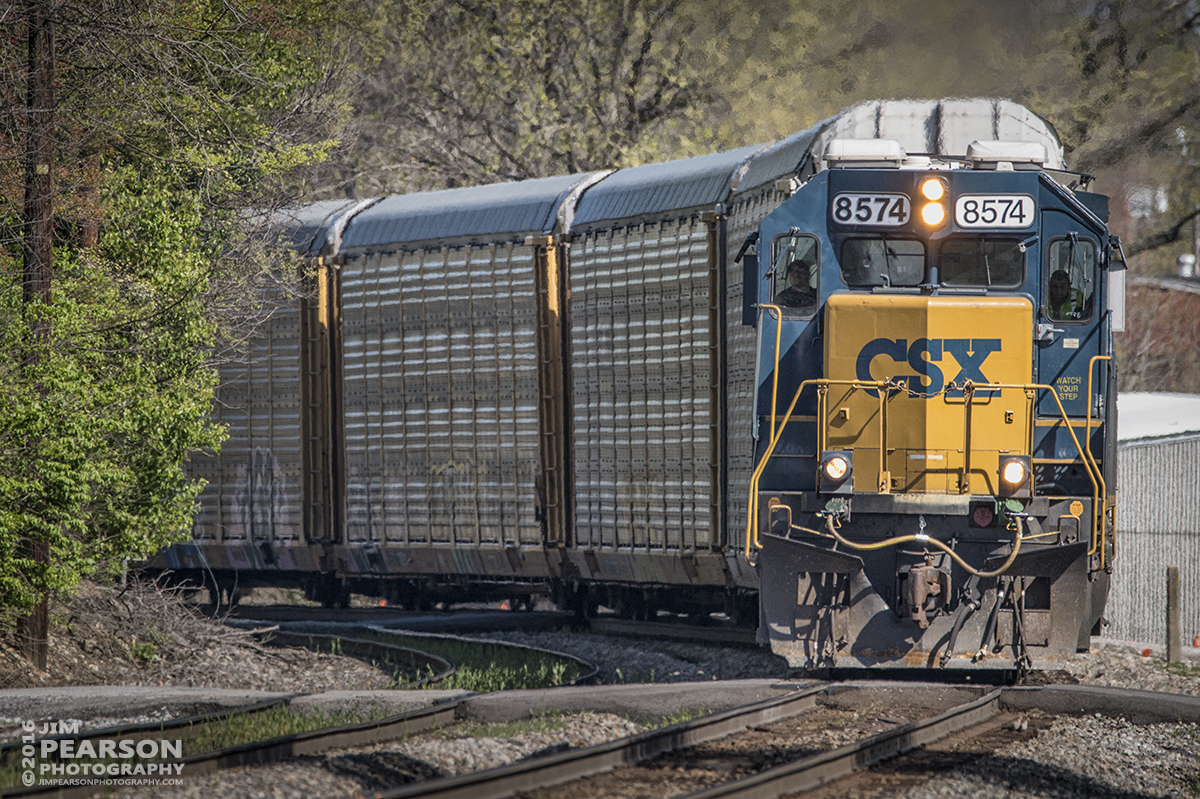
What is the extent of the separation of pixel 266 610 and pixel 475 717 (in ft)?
32.0

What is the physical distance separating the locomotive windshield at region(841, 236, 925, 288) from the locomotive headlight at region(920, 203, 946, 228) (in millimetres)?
A: 224

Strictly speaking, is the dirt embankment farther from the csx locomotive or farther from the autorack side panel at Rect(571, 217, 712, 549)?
the autorack side panel at Rect(571, 217, 712, 549)

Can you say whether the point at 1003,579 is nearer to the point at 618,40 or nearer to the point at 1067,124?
the point at 1067,124

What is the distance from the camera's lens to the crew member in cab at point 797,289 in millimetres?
10312

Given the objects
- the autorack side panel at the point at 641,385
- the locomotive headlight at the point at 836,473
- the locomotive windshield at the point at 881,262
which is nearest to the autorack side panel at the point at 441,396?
the autorack side panel at the point at 641,385

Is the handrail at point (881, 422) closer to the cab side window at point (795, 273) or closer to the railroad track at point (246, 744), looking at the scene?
the cab side window at point (795, 273)

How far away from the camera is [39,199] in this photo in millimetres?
12703

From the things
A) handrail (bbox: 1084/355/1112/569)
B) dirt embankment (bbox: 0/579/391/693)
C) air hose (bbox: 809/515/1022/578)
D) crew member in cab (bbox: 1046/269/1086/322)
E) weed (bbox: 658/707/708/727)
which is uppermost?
crew member in cab (bbox: 1046/269/1086/322)

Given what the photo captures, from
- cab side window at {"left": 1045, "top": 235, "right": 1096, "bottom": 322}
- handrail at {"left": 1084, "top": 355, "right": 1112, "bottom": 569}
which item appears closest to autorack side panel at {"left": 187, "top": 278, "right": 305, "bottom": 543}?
cab side window at {"left": 1045, "top": 235, "right": 1096, "bottom": 322}

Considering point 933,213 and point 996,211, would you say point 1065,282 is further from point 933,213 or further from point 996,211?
point 933,213

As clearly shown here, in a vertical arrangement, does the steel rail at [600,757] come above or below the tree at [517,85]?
below

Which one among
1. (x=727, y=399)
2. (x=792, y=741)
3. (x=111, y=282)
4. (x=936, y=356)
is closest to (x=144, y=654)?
(x=111, y=282)

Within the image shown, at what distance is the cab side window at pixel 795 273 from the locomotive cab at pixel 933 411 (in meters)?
0.01

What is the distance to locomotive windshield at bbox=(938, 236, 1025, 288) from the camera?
10.2m
